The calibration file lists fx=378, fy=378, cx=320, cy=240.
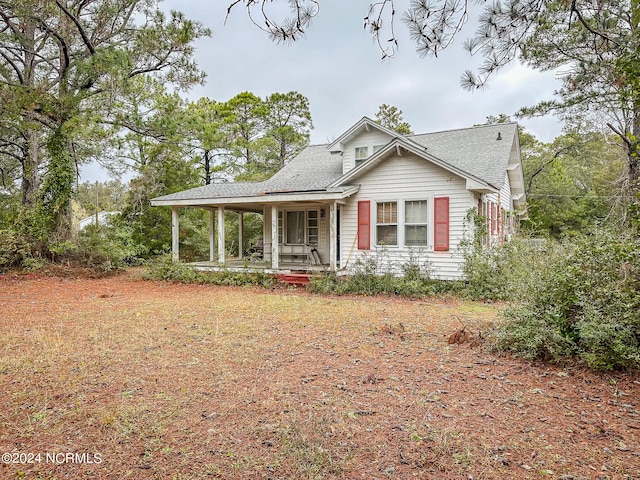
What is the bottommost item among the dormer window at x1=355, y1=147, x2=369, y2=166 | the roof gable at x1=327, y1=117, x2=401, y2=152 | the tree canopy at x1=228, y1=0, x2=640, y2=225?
the tree canopy at x1=228, y1=0, x2=640, y2=225

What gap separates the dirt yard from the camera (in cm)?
274

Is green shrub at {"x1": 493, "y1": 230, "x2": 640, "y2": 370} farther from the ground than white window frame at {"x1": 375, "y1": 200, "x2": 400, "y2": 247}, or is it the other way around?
white window frame at {"x1": 375, "y1": 200, "x2": 400, "y2": 247}

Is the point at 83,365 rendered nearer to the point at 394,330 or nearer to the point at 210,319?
the point at 210,319

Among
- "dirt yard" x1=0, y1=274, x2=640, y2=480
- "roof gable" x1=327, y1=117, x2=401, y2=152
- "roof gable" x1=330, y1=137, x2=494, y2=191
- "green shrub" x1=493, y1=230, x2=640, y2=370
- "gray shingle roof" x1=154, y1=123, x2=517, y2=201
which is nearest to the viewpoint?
"dirt yard" x1=0, y1=274, x2=640, y2=480

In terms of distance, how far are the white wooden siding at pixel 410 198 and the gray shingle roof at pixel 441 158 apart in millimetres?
874

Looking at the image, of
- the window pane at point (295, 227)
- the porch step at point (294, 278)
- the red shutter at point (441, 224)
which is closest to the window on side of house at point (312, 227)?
the window pane at point (295, 227)

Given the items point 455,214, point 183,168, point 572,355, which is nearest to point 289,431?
point 572,355

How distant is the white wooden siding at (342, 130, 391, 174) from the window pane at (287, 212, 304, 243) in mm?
2487

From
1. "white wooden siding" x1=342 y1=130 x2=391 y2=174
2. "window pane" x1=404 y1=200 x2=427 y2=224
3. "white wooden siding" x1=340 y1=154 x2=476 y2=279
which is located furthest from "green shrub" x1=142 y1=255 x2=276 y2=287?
"white wooden siding" x1=342 y1=130 x2=391 y2=174

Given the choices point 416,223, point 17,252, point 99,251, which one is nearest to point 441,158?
point 416,223

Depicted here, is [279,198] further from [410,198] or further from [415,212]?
[415,212]

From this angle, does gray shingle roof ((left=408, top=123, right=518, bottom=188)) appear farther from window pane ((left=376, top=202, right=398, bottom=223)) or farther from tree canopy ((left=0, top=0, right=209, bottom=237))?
tree canopy ((left=0, top=0, right=209, bottom=237))

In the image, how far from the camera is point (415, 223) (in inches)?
440

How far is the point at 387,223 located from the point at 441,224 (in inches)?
63.3
